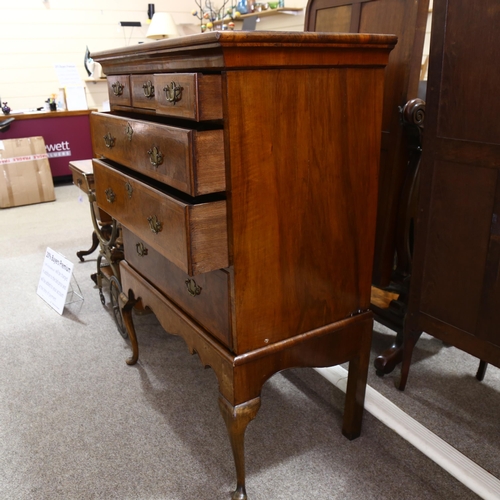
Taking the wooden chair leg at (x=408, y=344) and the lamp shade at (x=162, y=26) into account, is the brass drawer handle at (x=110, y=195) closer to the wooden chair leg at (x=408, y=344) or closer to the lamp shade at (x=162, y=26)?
the wooden chair leg at (x=408, y=344)

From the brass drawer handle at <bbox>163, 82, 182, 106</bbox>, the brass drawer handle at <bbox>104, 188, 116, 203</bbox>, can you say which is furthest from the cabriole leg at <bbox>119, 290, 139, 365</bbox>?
the brass drawer handle at <bbox>163, 82, 182, 106</bbox>

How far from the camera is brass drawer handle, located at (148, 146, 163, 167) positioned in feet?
3.60

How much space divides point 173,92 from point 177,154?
131mm

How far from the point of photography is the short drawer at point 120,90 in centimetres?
135

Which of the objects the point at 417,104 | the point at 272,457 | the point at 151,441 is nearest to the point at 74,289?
the point at 151,441

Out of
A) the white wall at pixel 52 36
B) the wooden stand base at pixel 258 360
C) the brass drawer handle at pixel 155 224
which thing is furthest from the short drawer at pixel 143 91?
the white wall at pixel 52 36

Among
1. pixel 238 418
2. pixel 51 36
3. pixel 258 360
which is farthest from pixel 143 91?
pixel 51 36

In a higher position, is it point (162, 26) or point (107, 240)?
point (162, 26)

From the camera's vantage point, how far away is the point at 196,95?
0.93m

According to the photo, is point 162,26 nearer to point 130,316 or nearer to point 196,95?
point 130,316

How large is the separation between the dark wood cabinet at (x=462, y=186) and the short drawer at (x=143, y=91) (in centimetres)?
Result: 81

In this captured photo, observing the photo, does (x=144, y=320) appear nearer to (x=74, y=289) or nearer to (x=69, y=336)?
(x=69, y=336)

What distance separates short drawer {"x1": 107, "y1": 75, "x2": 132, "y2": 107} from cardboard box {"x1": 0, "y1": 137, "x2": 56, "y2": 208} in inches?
125

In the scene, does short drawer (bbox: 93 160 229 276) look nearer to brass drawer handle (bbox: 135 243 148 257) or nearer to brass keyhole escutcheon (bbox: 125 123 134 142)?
brass keyhole escutcheon (bbox: 125 123 134 142)
